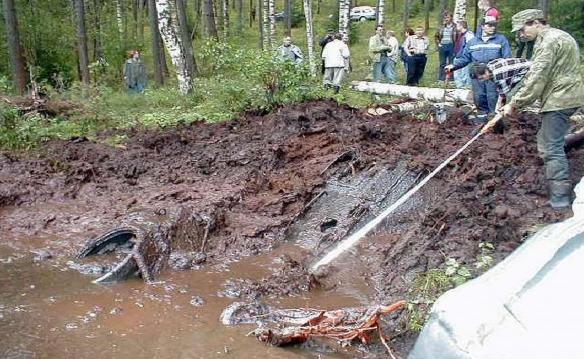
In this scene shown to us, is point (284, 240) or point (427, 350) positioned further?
point (284, 240)

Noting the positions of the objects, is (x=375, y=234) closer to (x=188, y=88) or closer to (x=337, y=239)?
(x=337, y=239)

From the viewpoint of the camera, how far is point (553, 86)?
6.35 meters

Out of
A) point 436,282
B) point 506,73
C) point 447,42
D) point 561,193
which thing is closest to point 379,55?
point 447,42

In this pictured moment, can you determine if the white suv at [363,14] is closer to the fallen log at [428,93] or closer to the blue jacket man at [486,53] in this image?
the fallen log at [428,93]

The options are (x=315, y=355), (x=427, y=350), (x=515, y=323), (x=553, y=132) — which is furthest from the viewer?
(x=553, y=132)

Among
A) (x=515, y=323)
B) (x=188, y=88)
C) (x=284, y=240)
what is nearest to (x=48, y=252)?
(x=284, y=240)

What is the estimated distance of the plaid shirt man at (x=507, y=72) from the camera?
26.5ft

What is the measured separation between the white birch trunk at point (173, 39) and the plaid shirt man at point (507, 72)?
8.09 m

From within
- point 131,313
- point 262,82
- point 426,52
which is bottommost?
point 131,313

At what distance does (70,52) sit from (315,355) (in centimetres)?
2152

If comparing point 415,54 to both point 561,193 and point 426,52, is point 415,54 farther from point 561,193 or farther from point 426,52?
point 561,193

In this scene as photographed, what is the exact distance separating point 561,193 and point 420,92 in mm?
5315

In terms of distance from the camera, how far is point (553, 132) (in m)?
6.53

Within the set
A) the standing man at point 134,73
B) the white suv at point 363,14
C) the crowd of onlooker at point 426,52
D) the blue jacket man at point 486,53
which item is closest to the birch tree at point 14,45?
the standing man at point 134,73
